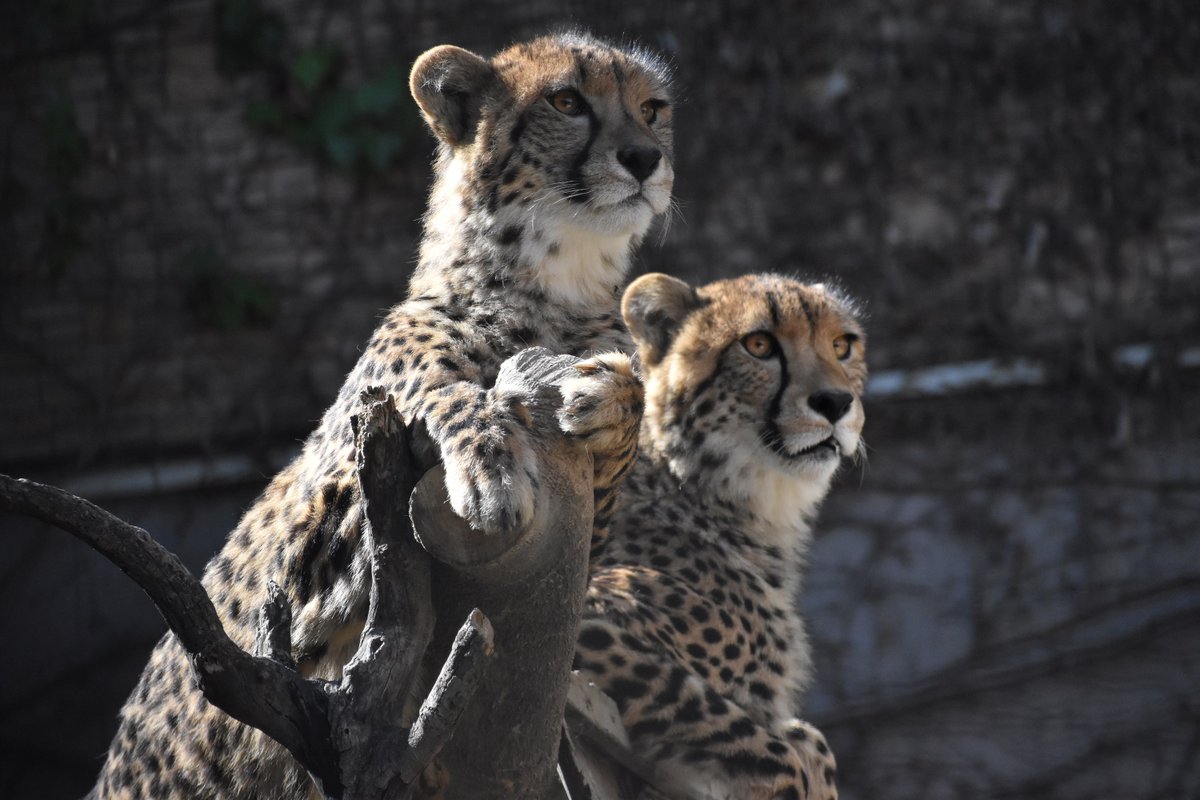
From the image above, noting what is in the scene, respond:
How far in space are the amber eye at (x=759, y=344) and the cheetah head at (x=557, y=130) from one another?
0.45m

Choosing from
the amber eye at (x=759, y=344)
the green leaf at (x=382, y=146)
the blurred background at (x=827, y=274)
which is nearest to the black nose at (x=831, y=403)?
the amber eye at (x=759, y=344)

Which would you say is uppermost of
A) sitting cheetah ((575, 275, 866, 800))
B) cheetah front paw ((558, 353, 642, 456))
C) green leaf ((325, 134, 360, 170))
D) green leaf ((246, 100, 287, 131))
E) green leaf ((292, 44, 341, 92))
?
green leaf ((292, 44, 341, 92))

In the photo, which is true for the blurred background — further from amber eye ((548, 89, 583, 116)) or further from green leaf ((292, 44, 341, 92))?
amber eye ((548, 89, 583, 116))

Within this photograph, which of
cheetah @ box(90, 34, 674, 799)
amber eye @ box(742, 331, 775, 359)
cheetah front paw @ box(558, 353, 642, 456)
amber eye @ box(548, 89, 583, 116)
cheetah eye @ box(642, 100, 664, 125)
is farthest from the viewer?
amber eye @ box(742, 331, 775, 359)

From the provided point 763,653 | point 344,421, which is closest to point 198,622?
point 344,421

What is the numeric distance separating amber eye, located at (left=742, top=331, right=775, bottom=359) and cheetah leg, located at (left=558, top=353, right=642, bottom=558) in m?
1.22

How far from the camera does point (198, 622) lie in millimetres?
1676

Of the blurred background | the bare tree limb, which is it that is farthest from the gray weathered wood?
the blurred background

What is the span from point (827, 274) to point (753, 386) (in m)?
2.37

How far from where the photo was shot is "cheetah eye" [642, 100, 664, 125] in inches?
116

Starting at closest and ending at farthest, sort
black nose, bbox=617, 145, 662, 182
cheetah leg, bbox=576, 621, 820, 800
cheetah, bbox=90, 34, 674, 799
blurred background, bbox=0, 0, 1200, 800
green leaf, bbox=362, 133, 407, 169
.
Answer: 1. cheetah, bbox=90, 34, 674, 799
2. cheetah leg, bbox=576, 621, 820, 800
3. black nose, bbox=617, 145, 662, 182
4. blurred background, bbox=0, 0, 1200, 800
5. green leaf, bbox=362, 133, 407, 169

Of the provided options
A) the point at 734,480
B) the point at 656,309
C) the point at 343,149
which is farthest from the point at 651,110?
the point at 343,149

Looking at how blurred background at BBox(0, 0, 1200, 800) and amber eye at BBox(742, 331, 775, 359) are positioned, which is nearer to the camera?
amber eye at BBox(742, 331, 775, 359)

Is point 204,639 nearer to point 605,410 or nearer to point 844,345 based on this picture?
point 605,410
